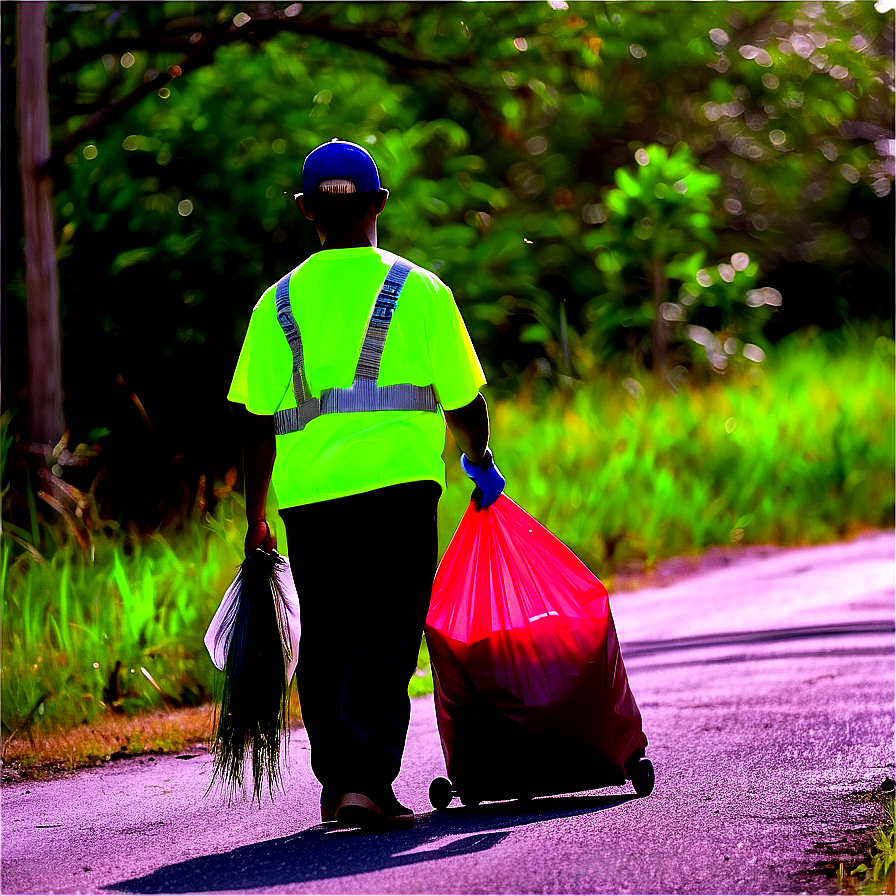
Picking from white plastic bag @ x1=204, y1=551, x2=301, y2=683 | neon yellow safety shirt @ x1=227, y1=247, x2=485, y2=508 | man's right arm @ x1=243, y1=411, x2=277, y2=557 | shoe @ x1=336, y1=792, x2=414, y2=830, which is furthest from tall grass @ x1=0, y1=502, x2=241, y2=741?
neon yellow safety shirt @ x1=227, y1=247, x2=485, y2=508

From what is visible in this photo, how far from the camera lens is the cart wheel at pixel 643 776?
4281mm

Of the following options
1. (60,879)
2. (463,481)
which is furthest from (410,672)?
(463,481)

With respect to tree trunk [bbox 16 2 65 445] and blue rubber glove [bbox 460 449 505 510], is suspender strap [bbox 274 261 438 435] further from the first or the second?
tree trunk [bbox 16 2 65 445]

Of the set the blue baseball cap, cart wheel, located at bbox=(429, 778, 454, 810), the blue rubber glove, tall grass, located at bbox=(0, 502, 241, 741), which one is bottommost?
cart wheel, located at bbox=(429, 778, 454, 810)

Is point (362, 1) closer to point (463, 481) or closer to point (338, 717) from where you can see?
point (463, 481)

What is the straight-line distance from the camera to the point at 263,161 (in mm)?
8547

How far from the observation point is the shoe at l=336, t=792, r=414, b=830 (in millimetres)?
3928

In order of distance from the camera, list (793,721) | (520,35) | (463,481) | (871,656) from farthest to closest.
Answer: (463,481) → (520,35) → (871,656) → (793,721)

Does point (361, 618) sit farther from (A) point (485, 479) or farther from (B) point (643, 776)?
(B) point (643, 776)

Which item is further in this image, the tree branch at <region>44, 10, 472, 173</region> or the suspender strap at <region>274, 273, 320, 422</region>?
the tree branch at <region>44, 10, 472, 173</region>

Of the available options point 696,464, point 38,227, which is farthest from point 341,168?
point 696,464

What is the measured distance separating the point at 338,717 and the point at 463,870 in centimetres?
58

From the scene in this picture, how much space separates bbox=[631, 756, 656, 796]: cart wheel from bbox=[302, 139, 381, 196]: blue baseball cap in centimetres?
179

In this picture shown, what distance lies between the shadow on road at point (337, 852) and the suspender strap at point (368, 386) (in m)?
1.10
